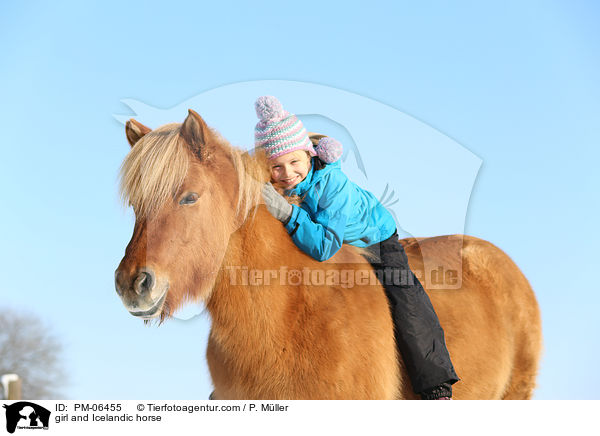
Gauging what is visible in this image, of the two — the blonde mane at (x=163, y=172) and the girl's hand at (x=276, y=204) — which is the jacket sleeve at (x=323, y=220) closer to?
the girl's hand at (x=276, y=204)

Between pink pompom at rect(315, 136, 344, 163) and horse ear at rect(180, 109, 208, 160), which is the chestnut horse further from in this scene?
pink pompom at rect(315, 136, 344, 163)

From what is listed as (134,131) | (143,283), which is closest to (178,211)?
(143,283)

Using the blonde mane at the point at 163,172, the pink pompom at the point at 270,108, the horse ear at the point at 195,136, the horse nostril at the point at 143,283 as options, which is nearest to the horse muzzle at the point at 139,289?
the horse nostril at the point at 143,283

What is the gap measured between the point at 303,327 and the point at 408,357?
0.77 metres

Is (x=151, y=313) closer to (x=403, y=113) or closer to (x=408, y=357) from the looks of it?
(x=408, y=357)

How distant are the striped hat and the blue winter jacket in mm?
219

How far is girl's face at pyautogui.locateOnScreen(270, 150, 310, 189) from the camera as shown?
3363 millimetres

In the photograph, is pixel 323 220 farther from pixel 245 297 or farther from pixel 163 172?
pixel 163 172

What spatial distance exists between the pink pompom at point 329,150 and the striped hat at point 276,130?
0.10 metres

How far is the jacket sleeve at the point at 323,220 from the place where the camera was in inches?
124

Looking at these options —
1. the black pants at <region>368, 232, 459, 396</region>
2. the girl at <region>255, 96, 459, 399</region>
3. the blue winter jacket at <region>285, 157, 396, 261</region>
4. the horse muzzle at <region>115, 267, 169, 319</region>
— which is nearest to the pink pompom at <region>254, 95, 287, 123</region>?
the girl at <region>255, 96, 459, 399</region>

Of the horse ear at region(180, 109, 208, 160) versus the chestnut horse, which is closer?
the chestnut horse
